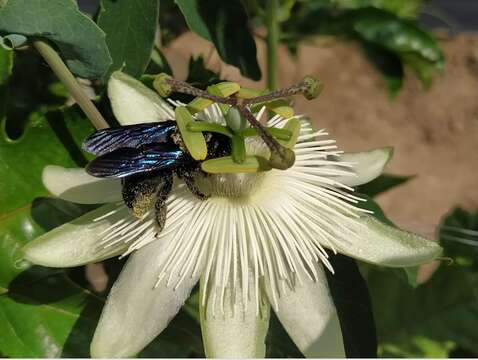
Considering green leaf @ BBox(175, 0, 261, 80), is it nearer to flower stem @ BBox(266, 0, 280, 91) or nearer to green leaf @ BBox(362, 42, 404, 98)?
flower stem @ BBox(266, 0, 280, 91)

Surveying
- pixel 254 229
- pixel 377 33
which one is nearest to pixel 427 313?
pixel 377 33

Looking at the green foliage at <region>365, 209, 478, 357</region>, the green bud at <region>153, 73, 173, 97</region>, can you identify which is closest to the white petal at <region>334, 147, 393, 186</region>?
the green bud at <region>153, 73, 173, 97</region>

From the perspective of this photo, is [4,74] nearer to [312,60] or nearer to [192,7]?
[192,7]

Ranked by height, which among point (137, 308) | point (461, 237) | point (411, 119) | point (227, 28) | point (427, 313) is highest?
point (227, 28)

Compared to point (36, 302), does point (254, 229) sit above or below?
above

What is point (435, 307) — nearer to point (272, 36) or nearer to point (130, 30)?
point (272, 36)
